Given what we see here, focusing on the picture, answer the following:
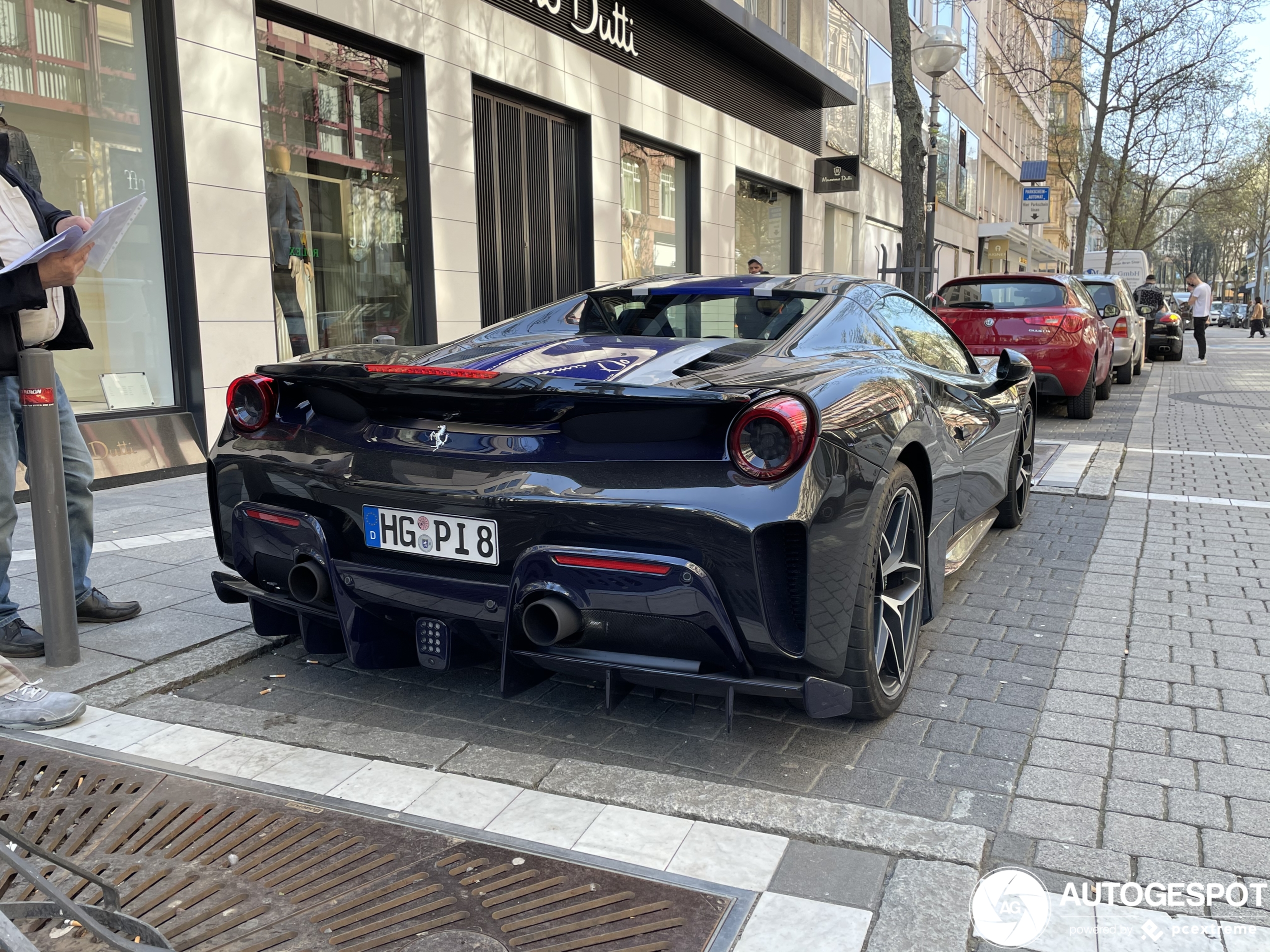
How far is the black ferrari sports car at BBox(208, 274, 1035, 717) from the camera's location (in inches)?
97.5

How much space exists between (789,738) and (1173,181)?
38.8m

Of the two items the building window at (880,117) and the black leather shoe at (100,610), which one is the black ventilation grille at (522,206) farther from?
the building window at (880,117)

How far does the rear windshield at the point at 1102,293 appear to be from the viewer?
1401cm

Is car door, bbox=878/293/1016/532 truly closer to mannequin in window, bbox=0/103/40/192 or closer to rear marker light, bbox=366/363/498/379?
rear marker light, bbox=366/363/498/379

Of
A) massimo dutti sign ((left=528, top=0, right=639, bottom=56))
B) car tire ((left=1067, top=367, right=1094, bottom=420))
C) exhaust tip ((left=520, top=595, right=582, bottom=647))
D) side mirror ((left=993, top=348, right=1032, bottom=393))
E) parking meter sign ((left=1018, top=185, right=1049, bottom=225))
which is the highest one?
massimo dutti sign ((left=528, top=0, right=639, bottom=56))

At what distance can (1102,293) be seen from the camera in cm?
1412

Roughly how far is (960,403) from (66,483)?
3421mm

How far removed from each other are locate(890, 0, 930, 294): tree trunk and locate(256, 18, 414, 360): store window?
5.64 meters

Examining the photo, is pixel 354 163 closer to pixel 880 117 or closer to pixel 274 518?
pixel 274 518

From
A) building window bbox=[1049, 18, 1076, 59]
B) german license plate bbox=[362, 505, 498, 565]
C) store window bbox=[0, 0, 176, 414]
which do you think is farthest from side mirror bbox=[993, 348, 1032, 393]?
building window bbox=[1049, 18, 1076, 59]

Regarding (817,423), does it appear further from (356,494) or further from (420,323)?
(420,323)

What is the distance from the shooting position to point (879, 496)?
2797 mm

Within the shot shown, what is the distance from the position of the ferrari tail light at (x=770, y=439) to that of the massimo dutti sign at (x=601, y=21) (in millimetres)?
10393

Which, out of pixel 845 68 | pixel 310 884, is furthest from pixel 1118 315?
pixel 310 884
